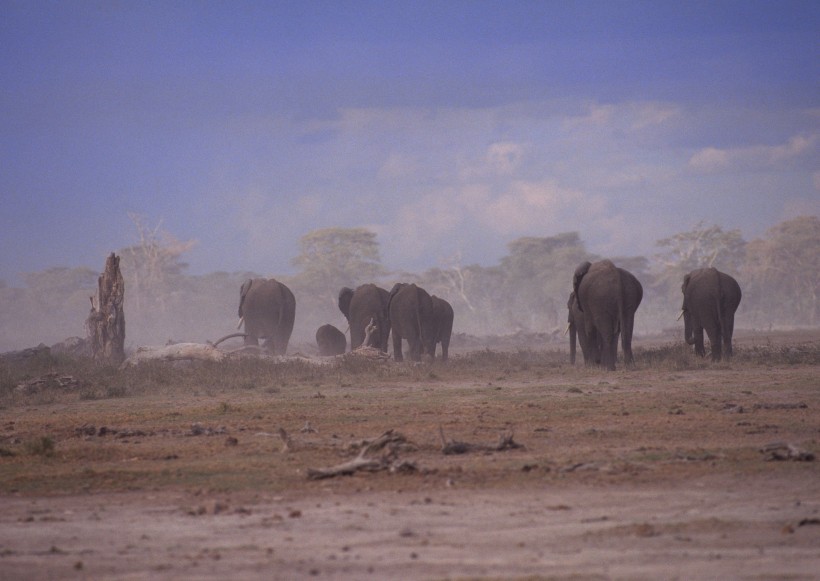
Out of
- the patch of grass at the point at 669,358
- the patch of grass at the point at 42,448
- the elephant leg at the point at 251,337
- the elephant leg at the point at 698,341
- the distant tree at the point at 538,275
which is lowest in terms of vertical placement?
the patch of grass at the point at 42,448

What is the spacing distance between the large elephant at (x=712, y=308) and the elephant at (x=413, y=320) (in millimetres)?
7306

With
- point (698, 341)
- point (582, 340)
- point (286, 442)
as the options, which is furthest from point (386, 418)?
point (698, 341)

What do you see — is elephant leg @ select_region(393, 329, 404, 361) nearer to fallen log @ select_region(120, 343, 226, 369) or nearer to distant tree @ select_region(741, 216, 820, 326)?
fallen log @ select_region(120, 343, 226, 369)

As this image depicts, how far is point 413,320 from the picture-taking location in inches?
1219

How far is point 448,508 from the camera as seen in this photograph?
8648mm

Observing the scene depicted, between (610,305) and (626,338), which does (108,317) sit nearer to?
(610,305)

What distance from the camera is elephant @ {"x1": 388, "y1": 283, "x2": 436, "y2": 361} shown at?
30.9 m

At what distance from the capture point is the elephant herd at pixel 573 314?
25500 millimetres

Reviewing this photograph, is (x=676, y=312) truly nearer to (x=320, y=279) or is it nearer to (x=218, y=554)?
(x=320, y=279)

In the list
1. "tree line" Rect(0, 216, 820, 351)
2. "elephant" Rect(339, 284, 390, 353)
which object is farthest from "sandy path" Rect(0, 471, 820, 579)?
"tree line" Rect(0, 216, 820, 351)

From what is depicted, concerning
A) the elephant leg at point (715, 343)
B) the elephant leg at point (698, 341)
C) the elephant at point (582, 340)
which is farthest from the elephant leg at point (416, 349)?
the elephant leg at point (715, 343)

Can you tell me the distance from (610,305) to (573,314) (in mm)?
3528

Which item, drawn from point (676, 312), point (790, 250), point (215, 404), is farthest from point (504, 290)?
point (215, 404)

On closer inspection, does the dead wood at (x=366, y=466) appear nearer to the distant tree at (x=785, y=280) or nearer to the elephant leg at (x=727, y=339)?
the elephant leg at (x=727, y=339)
